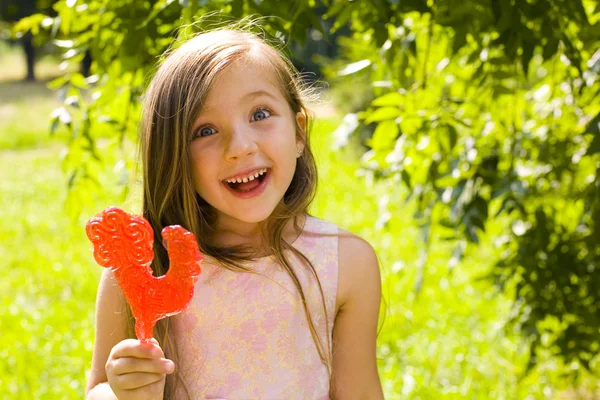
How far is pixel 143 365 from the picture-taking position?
1306mm

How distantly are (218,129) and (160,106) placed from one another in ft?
0.41

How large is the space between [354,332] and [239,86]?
59cm

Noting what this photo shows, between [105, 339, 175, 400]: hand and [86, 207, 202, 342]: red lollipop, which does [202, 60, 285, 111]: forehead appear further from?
[105, 339, 175, 400]: hand

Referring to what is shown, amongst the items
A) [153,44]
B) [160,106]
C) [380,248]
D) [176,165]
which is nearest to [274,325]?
[176,165]

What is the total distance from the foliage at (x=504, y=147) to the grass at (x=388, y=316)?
235mm

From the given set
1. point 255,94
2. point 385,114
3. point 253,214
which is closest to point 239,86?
point 255,94

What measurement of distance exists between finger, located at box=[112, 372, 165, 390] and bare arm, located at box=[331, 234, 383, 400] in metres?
0.51

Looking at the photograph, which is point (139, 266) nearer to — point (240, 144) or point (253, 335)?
point (240, 144)

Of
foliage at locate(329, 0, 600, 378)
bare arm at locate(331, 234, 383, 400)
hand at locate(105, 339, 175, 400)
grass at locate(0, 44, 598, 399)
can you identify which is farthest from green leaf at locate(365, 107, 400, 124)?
hand at locate(105, 339, 175, 400)

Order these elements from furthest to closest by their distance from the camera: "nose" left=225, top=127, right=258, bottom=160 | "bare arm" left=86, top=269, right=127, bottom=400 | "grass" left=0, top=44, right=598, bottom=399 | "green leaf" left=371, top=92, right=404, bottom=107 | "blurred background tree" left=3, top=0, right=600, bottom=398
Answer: "grass" left=0, top=44, right=598, bottom=399
"green leaf" left=371, top=92, right=404, bottom=107
"blurred background tree" left=3, top=0, right=600, bottom=398
"bare arm" left=86, top=269, right=127, bottom=400
"nose" left=225, top=127, right=258, bottom=160

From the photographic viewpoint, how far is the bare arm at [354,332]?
1713mm

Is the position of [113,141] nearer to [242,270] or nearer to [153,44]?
[153,44]

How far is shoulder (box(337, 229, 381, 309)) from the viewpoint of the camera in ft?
5.61

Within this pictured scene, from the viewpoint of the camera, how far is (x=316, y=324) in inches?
66.3
